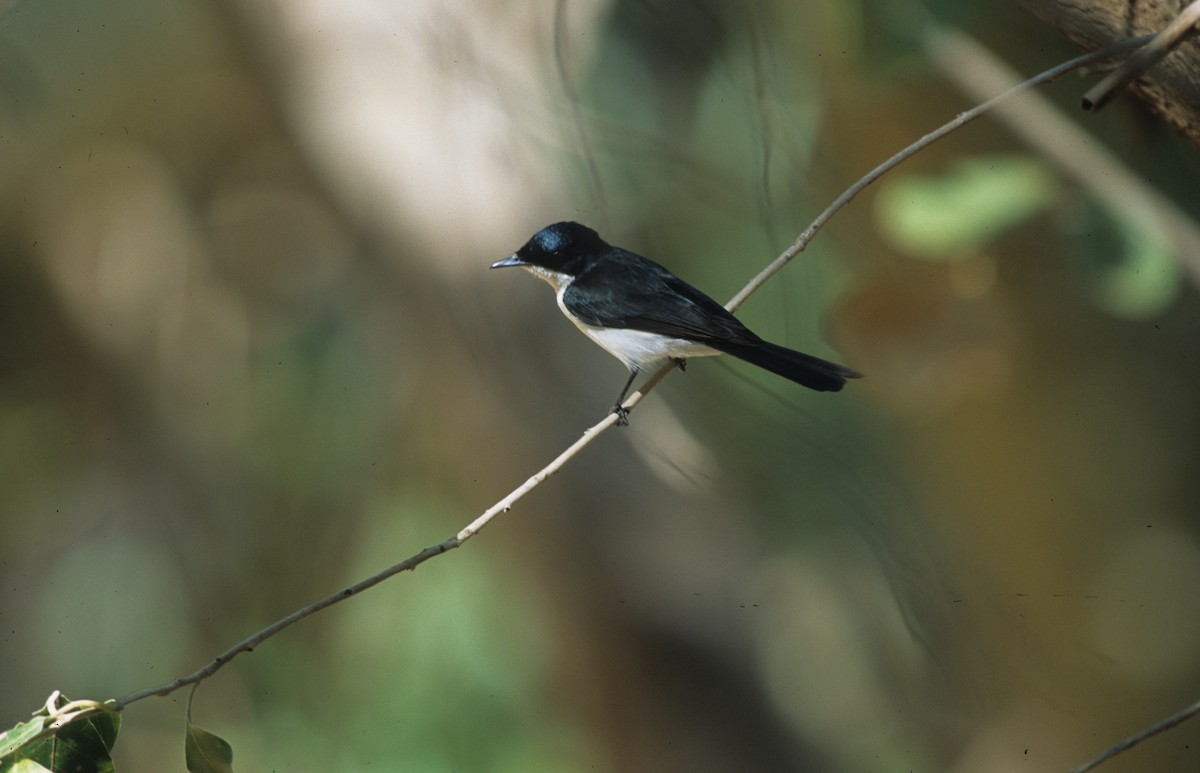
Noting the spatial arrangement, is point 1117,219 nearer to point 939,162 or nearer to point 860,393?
point 939,162

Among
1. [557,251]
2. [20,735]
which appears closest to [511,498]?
[20,735]

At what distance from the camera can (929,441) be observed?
2.23m

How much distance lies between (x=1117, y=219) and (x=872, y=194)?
600 mm

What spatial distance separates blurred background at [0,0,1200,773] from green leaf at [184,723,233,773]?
119 centimetres

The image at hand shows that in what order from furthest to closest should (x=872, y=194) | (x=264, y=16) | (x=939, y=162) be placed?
(x=264, y=16), (x=872, y=194), (x=939, y=162)

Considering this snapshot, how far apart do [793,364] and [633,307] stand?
0.31 meters

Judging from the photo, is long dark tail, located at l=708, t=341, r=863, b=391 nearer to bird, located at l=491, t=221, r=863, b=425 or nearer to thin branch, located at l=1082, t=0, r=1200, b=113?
bird, located at l=491, t=221, r=863, b=425

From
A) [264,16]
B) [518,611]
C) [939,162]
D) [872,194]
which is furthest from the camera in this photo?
[518,611]

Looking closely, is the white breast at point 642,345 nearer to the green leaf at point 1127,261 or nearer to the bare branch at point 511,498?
the bare branch at point 511,498

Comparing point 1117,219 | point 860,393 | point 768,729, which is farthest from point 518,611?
point 1117,219

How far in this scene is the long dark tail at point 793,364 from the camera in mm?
1388

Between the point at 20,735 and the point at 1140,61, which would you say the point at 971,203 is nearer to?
the point at 1140,61

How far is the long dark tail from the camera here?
1.39 metres

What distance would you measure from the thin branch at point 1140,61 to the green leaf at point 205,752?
108 centimetres
